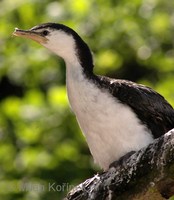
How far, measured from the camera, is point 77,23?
1098 cm

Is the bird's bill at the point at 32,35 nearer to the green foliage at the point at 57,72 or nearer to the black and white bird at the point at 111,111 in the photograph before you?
the black and white bird at the point at 111,111

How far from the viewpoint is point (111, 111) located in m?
7.03

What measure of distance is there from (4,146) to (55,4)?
79.7 inches

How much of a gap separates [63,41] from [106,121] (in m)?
0.97

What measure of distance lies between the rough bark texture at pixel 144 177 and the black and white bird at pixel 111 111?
451 millimetres

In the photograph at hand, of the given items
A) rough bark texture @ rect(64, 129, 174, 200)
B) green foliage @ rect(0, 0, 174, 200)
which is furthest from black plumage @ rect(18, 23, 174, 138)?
green foliage @ rect(0, 0, 174, 200)

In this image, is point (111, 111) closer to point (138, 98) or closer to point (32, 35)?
point (138, 98)

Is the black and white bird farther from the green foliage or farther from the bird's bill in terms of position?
the green foliage

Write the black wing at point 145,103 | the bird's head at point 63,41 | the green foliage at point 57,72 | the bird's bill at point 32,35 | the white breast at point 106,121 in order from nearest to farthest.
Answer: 1. the white breast at point 106,121
2. the black wing at point 145,103
3. the bird's head at point 63,41
4. the bird's bill at point 32,35
5. the green foliage at point 57,72

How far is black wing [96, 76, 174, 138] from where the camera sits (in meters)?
7.16

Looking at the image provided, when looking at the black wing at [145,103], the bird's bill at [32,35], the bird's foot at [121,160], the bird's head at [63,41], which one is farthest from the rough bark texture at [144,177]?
the bird's bill at [32,35]

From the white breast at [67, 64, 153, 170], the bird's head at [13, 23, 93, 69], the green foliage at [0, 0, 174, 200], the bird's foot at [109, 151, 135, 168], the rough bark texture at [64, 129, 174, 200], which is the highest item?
the green foliage at [0, 0, 174, 200]

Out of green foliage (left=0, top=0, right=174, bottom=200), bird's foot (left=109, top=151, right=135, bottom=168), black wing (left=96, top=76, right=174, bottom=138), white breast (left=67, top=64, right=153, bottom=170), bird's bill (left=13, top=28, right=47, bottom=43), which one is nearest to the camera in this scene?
bird's foot (left=109, top=151, right=135, bottom=168)

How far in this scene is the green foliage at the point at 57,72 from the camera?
33.6 feet
